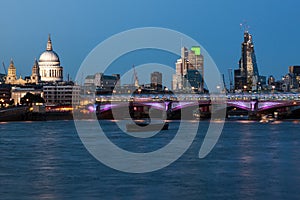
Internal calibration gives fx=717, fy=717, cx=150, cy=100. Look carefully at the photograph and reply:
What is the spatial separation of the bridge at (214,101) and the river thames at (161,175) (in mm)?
31685

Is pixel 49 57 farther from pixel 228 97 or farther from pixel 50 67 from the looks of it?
pixel 228 97

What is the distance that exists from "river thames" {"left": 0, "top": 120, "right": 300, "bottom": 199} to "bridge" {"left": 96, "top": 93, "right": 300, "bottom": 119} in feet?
104

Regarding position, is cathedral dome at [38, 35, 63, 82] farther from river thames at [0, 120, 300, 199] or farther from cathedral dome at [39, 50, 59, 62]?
river thames at [0, 120, 300, 199]

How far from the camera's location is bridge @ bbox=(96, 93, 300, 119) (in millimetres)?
62750

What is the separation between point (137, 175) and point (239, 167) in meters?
3.77

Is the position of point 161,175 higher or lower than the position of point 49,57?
lower

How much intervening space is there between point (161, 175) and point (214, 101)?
4243 cm

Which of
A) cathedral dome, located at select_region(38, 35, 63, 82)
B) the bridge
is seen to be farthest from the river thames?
cathedral dome, located at select_region(38, 35, 63, 82)

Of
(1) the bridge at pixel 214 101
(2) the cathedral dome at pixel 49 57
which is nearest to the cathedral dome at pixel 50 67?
(2) the cathedral dome at pixel 49 57

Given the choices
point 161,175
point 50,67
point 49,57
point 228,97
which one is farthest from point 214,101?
point 50,67

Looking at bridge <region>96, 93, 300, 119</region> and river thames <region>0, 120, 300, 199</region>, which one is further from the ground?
bridge <region>96, 93, 300, 119</region>

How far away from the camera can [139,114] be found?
244 feet

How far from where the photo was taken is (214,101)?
6294 centimetres

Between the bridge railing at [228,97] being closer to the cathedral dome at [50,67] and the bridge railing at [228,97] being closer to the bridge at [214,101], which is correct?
the bridge at [214,101]
